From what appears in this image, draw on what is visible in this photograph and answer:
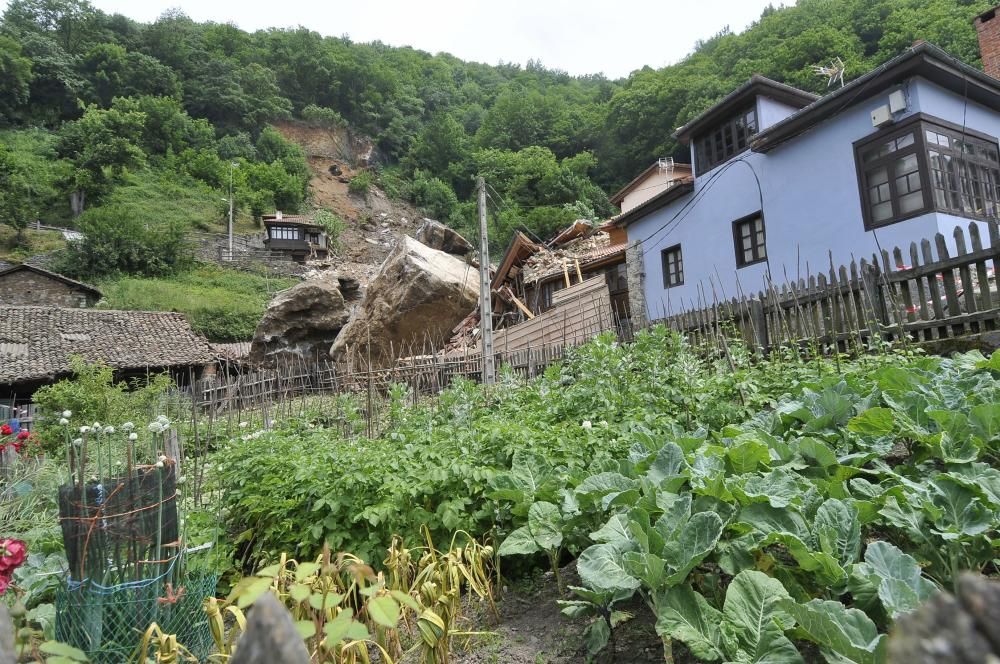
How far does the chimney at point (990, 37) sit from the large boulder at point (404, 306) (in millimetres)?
16234

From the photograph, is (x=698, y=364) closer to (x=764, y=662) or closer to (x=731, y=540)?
(x=731, y=540)

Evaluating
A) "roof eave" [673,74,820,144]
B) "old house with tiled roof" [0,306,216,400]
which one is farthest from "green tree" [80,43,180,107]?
"roof eave" [673,74,820,144]

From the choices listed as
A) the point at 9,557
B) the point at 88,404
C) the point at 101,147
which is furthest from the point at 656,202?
the point at 101,147

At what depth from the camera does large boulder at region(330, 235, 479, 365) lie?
17703 millimetres

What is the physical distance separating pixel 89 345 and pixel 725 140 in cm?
2371

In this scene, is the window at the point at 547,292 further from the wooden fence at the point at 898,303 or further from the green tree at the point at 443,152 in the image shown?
the green tree at the point at 443,152

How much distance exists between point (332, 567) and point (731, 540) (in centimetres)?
161

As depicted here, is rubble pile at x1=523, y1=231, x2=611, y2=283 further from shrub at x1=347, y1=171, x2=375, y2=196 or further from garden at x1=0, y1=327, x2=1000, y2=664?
shrub at x1=347, y1=171, x2=375, y2=196

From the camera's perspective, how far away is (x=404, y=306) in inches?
699

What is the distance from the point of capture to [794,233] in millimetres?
12281

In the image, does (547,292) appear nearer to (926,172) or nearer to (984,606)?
(926,172)

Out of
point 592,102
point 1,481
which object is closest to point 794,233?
point 1,481

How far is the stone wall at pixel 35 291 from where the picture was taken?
3200cm

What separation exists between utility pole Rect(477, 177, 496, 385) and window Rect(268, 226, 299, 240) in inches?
1610
